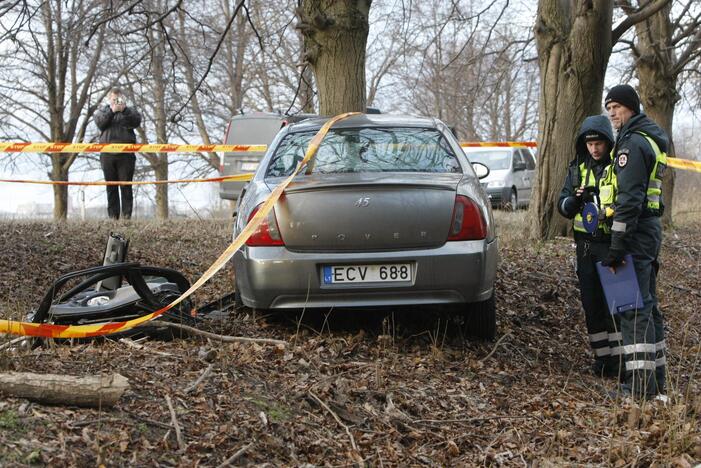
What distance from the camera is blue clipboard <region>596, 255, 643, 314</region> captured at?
4992mm

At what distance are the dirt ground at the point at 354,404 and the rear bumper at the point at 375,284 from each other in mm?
345

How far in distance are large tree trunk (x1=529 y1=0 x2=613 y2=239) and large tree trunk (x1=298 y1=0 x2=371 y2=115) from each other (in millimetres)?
2424

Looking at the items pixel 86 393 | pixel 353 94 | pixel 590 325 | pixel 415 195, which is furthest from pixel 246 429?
pixel 353 94

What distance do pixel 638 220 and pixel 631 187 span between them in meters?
0.29

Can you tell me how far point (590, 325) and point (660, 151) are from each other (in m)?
1.35

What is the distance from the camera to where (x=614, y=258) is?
197 inches

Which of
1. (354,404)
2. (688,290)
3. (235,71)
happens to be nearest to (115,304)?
(354,404)

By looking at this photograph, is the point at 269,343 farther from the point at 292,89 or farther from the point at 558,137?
the point at 292,89

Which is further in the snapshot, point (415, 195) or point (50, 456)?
point (415, 195)

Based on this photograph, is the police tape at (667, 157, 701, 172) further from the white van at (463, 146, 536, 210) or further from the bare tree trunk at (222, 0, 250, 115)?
the bare tree trunk at (222, 0, 250, 115)

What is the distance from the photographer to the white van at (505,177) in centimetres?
2109

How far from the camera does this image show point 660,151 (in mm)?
4996

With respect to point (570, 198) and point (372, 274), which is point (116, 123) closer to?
point (372, 274)

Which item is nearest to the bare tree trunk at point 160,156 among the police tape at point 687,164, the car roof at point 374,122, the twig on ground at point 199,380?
the police tape at point 687,164
